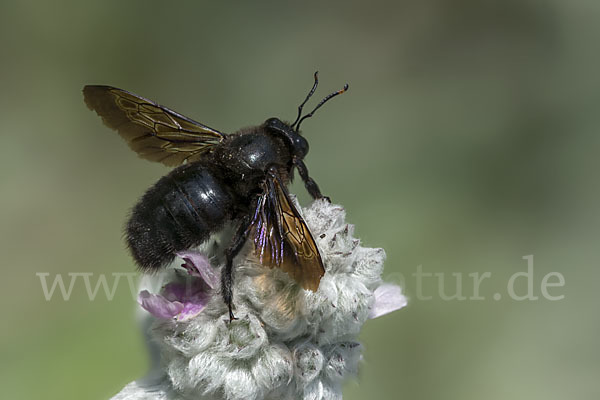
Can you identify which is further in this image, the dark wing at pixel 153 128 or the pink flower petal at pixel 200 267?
the dark wing at pixel 153 128

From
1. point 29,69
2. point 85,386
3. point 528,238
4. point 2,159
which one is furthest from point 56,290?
point 528,238

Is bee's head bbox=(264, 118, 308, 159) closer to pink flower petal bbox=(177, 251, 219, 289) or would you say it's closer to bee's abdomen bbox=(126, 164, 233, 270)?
bee's abdomen bbox=(126, 164, 233, 270)

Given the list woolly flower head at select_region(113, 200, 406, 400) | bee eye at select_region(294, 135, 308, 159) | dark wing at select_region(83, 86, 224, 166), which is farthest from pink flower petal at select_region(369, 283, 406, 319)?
dark wing at select_region(83, 86, 224, 166)

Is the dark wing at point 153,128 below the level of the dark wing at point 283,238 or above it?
above

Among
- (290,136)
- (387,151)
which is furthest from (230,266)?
(387,151)

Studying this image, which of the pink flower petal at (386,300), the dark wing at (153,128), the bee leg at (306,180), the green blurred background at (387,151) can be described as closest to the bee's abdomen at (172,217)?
the bee leg at (306,180)

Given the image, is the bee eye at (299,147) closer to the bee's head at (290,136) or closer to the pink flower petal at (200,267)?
the bee's head at (290,136)

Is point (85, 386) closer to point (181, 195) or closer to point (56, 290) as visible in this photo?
point (56, 290)

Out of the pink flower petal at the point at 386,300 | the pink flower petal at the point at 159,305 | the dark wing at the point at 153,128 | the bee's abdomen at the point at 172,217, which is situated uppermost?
the dark wing at the point at 153,128
